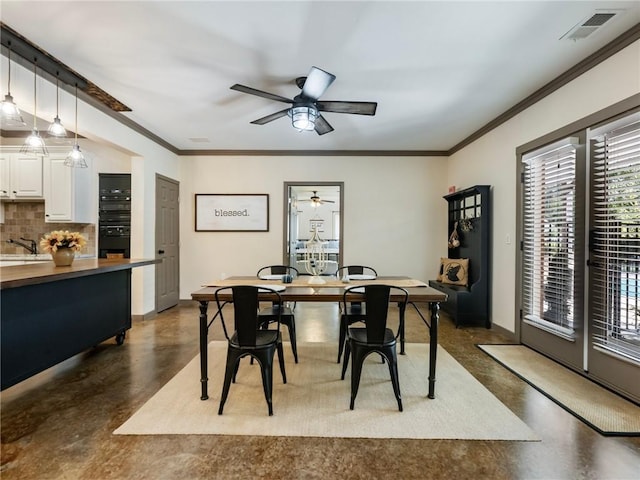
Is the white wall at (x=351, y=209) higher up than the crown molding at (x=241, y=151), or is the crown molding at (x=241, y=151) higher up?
the crown molding at (x=241, y=151)

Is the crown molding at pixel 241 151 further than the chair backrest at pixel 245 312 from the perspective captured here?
Yes

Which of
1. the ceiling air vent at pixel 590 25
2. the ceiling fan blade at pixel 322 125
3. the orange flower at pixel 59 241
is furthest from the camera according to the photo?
the ceiling fan blade at pixel 322 125

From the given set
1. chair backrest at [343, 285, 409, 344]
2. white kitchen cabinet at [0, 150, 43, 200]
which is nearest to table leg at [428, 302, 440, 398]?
chair backrest at [343, 285, 409, 344]

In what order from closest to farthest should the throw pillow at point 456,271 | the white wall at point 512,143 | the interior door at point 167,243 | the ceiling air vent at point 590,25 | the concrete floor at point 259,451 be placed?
1. the concrete floor at point 259,451
2. the ceiling air vent at point 590,25
3. the white wall at point 512,143
4. the throw pillow at point 456,271
5. the interior door at point 167,243

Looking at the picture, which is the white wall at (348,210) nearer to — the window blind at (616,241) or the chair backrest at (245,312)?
the window blind at (616,241)

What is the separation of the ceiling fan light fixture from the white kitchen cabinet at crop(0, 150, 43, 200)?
4048 mm

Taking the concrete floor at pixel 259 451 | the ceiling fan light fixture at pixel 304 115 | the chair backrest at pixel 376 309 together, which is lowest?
the concrete floor at pixel 259 451

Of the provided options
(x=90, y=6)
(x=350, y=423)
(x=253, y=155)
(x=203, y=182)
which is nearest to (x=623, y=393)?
(x=350, y=423)

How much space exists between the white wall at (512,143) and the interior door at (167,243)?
15.8 feet

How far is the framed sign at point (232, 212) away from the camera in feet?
18.0

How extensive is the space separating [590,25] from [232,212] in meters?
4.90

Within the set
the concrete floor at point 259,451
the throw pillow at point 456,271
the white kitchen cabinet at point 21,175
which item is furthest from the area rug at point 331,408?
the white kitchen cabinet at point 21,175

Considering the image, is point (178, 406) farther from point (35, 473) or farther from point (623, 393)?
point (623, 393)

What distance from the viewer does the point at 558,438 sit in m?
1.88
